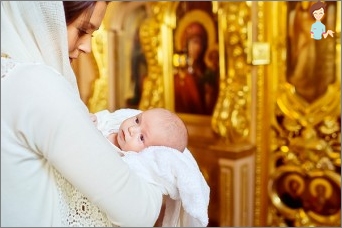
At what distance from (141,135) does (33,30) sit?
31 centimetres

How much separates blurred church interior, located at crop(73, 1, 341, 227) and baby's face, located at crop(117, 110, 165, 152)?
5.74 ft

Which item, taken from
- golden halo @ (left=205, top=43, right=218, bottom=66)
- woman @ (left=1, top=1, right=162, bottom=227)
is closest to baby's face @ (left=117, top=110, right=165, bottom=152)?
woman @ (left=1, top=1, right=162, bottom=227)

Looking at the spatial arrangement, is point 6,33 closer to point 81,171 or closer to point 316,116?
point 81,171

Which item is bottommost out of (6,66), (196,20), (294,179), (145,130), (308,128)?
(294,179)

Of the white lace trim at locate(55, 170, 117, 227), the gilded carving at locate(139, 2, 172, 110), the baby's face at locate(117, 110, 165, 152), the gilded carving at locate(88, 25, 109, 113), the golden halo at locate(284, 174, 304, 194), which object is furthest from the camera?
the gilded carving at locate(88, 25, 109, 113)

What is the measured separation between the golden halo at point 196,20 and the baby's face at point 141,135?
2.04m

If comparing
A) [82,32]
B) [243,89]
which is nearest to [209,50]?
[243,89]

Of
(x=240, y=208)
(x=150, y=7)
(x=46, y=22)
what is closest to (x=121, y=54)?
(x=150, y=7)

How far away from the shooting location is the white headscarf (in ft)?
2.34

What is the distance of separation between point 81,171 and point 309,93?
215 centimetres

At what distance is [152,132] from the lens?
94 centimetres

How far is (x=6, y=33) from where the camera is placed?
0.72m

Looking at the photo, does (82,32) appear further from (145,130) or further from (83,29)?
(145,130)

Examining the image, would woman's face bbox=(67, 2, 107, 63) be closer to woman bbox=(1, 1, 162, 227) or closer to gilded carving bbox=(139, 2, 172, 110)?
woman bbox=(1, 1, 162, 227)
